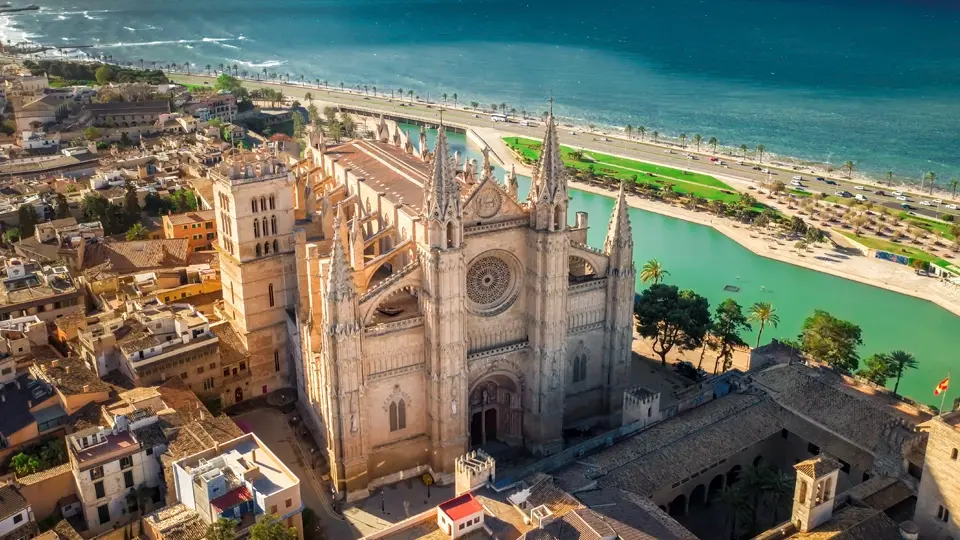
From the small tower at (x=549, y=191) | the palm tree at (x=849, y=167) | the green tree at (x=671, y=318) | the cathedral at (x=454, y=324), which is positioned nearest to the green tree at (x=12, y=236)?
the cathedral at (x=454, y=324)

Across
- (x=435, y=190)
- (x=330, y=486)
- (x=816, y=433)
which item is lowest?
(x=330, y=486)

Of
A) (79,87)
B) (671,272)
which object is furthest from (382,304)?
(79,87)

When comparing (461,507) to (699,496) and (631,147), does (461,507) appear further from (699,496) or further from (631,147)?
(631,147)

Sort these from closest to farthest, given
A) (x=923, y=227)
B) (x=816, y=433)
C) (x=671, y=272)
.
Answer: (x=816, y=433)
(x=671, y=272)
(x=923, y=227)

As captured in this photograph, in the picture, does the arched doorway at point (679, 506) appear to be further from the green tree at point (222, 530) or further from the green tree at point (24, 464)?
the green tree at point (24, 464)

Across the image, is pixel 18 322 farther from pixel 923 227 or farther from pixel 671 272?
pixel 923 227

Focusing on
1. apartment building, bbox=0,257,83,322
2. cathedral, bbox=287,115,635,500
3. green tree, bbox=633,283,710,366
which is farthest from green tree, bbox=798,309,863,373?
apartment building, bbox=0,257,83,322

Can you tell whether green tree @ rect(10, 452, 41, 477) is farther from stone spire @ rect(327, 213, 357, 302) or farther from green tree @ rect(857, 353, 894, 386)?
green tree @ rect(857, 353, 894, 386)
